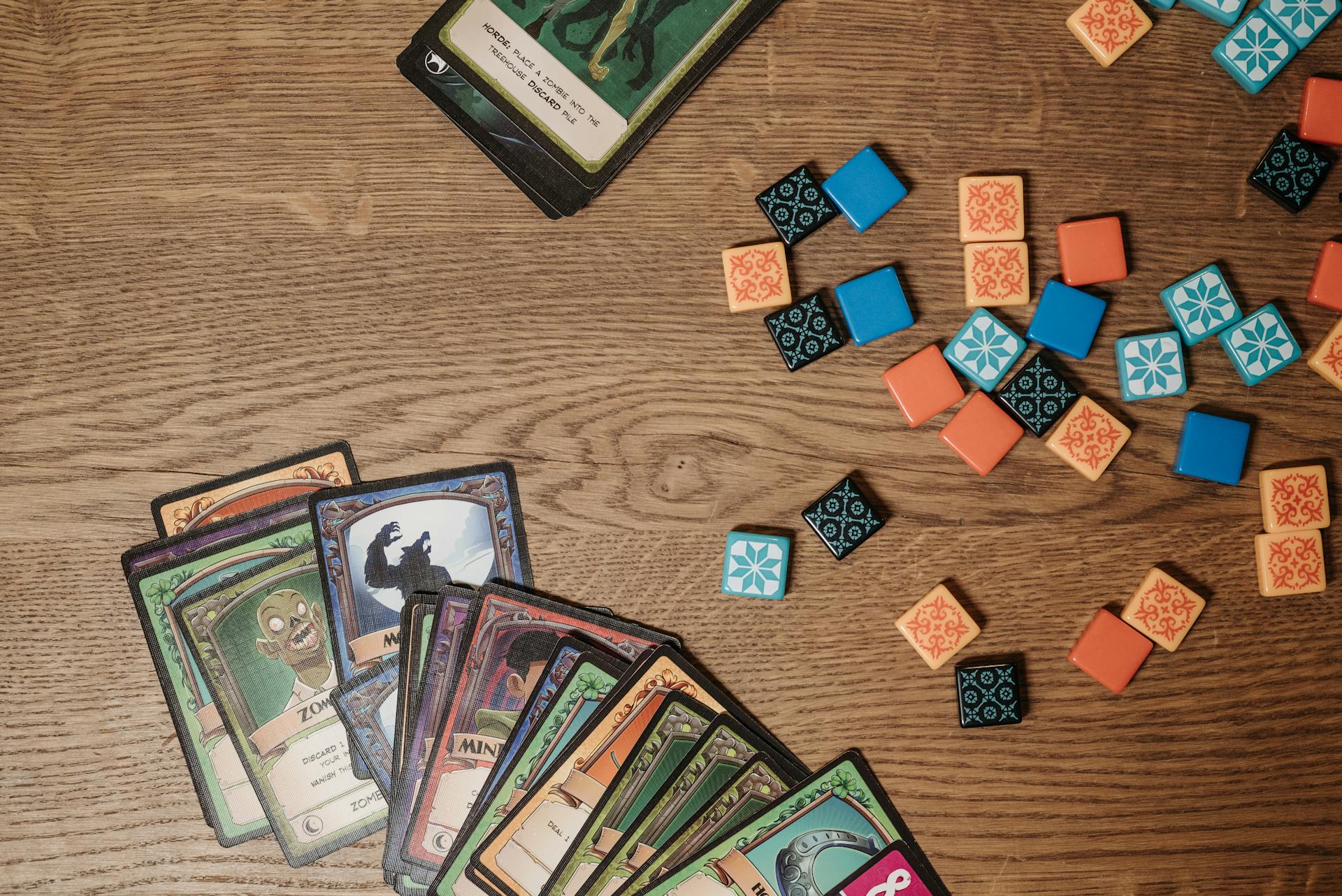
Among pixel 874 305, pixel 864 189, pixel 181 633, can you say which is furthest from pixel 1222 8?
pixel 181 633

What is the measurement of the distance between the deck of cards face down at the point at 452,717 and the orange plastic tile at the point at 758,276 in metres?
0.56

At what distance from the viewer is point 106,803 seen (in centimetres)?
172

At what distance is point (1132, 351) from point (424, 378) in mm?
1333

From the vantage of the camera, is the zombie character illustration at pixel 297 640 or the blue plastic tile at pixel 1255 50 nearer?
the blue plastic tile at pixel 1255 50

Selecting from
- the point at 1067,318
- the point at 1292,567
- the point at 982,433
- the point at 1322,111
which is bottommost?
the point at 1292,567

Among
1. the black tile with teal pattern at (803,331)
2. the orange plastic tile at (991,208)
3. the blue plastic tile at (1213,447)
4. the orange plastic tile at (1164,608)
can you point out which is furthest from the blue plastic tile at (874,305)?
the orange plastic tile at (1164,608)

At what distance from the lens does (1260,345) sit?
162cm

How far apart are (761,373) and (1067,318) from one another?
57 cm

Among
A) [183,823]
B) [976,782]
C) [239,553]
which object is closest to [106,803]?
[183,823]

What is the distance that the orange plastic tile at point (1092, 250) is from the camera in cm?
161

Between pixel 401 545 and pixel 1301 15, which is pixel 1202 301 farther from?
pixel 401 545

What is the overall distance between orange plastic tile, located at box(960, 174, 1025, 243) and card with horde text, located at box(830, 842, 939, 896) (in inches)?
45.7

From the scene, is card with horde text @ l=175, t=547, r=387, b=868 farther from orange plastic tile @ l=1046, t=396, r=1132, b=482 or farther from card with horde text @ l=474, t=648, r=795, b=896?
orange plastic tile @ l=1046, t=396, r=1132, b=482

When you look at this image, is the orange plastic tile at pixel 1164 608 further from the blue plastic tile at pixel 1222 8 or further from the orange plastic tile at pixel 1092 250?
the blue plastic tile at pixel 1222 8
